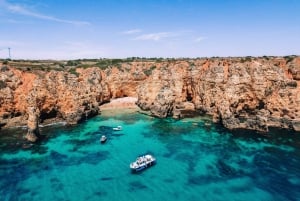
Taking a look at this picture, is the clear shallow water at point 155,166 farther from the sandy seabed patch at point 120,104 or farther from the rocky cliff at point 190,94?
the sandy seabed patch at point 120,104

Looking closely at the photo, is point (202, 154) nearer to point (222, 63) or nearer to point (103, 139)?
point (103, 139)

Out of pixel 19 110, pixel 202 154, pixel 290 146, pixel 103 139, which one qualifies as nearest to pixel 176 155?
pixel 202 154

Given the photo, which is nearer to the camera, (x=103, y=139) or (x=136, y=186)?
(x=136, y=186)

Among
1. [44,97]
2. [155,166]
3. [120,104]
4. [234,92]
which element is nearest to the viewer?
[155,166]

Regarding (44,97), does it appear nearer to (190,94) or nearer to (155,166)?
(155,166)

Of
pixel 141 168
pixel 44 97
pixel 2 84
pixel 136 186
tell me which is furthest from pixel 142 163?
pixel 2 84

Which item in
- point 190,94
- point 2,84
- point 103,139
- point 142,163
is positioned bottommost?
point 142,163

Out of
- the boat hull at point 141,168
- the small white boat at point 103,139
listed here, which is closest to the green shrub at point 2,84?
the small white boat at point 103,139

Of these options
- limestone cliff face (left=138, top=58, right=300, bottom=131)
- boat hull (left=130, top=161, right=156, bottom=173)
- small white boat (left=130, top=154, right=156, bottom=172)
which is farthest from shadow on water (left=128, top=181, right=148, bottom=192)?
limestone cliff face (left=138, top=58, right=300, bottom=131)
